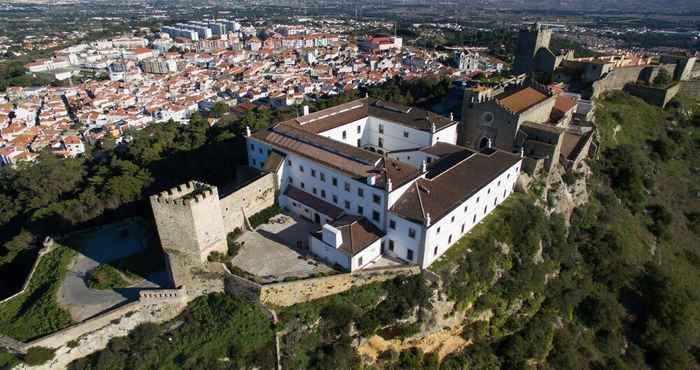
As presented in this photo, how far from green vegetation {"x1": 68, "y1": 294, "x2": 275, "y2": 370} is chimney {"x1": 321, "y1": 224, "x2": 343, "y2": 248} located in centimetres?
655

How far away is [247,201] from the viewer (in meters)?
34.3

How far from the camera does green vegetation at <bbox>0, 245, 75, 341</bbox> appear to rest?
26.9 m

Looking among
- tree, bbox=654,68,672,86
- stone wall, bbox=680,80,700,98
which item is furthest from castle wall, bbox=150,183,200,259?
stone wall, bbox=680,80,700,98

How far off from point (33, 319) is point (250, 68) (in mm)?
135642

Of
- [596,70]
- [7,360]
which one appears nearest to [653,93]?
[596,70]

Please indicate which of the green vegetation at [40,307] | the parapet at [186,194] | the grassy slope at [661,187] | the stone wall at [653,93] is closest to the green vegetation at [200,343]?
the green vegetation at [40,307]

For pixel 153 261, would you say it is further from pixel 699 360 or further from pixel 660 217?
pixel 660 217

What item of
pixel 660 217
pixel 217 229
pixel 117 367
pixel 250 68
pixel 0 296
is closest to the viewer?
pixel 117 367

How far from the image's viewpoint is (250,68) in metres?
152

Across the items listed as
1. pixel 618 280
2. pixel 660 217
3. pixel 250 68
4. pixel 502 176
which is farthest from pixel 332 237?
pixel 250 68

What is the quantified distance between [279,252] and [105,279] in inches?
485

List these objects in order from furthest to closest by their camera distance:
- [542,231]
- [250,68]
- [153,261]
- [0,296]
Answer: [250,68]
[542,231]
[0,296]
[153,261]

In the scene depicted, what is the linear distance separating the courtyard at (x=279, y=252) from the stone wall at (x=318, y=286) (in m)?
0.97

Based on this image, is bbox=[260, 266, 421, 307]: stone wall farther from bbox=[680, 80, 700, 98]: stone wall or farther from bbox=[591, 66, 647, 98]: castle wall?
bbox=[680, 80, 700, 98]: stone wall
